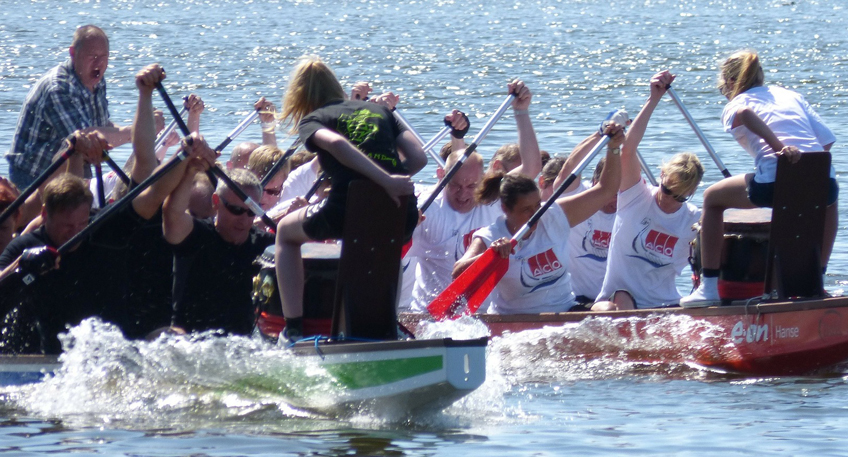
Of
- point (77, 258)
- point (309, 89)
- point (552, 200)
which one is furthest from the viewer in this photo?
point (552, 200)

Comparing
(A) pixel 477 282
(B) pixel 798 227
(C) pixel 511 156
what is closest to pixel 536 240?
(A) pixel 477 282

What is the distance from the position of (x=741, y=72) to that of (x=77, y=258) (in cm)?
361

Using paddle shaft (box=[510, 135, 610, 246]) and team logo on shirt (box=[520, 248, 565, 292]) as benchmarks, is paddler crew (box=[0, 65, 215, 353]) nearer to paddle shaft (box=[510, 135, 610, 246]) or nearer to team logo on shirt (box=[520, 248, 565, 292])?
paddle shaft (box=[510, 135, 610, 246])

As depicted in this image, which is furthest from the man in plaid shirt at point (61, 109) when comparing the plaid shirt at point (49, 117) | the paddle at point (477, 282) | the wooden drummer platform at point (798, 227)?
the wooden drummer platform at point (798, 227)

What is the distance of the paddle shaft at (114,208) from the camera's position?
580cm

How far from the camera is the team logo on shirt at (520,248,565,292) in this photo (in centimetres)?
715

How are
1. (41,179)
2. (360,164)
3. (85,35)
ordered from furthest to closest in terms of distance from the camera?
1. (85,35)
2. (41,179)
3. (360,164)

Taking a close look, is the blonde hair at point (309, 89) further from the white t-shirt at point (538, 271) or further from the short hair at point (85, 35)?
the short hair at point (85, 35)

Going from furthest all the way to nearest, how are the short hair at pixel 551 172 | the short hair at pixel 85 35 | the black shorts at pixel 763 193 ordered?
the short hair at pixel 551 172 < the short hair at pixel 85 35 < the black shorts at pixel 763 193

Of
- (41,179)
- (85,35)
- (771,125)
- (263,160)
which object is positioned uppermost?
(85,35)

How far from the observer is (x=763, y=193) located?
683cm

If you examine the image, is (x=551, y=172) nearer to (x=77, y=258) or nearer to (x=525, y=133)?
(x=525, y=133)

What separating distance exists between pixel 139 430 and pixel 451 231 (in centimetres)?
273

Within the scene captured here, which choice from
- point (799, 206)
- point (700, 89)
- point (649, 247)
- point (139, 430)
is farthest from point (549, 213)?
point (700, 89)
